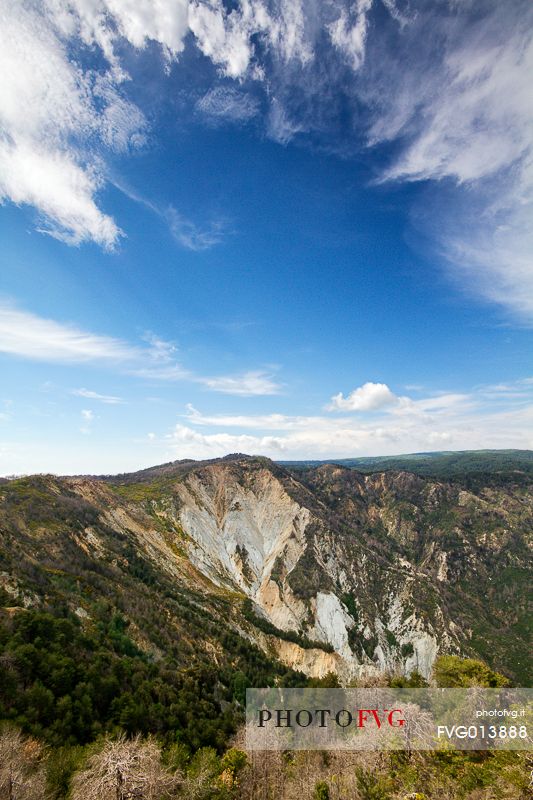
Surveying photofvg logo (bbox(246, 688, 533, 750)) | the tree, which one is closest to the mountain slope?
photofvg logo (bbox(246, 688, 533, 750))

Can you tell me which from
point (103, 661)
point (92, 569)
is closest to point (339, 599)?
point (92, 569)

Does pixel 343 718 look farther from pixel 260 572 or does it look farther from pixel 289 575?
pixel 260 572

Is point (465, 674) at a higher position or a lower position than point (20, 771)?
lower

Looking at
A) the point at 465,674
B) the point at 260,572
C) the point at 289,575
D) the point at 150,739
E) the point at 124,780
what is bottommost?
the point at 289,575

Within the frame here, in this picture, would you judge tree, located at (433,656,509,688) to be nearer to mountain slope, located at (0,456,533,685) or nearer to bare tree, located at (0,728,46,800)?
bare tree, located at (0,728,46,800)

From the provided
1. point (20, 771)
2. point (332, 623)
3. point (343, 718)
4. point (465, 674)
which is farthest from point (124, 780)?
point (332, 623)

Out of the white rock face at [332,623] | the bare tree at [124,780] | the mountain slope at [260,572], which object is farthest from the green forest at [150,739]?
the white rock face at [332,623]

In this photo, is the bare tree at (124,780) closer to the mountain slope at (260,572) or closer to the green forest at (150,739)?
the green forest at (150,739)
